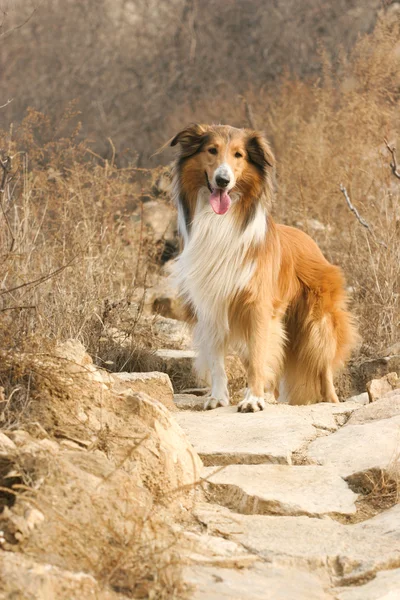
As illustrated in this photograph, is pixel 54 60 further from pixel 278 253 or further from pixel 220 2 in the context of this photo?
pixel 278 253

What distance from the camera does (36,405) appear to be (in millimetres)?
3854

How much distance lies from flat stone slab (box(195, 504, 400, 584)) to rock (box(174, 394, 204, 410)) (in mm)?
2261

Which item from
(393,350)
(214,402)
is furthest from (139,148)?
(214,402)

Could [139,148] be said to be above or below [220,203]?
below

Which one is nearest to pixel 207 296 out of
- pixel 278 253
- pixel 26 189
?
pixel 278 253

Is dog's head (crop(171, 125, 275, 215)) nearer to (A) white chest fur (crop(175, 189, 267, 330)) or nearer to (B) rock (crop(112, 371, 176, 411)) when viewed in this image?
(A) white chest fur (crop(175, 189, 267, 330))

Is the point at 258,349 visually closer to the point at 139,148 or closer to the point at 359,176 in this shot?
the point at 359,176

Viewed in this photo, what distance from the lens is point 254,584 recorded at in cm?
302

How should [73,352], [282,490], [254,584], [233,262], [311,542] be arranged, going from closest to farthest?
[254,584], [311,542], [282,490], [73,352], [233,262]

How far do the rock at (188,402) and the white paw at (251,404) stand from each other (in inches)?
15.1

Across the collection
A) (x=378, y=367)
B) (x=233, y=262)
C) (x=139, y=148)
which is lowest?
(x=378, y=367)

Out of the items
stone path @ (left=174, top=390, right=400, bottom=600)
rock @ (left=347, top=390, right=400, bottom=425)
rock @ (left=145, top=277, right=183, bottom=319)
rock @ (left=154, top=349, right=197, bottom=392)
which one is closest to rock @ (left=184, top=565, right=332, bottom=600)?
stone path @ (left=174, top=390, right=400, bottom=600)

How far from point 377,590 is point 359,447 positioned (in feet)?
5.02

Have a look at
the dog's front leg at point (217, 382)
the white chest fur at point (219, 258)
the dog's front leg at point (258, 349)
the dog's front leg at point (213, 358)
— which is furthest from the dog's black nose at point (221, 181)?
the dog's front leg at point (217, 382)
